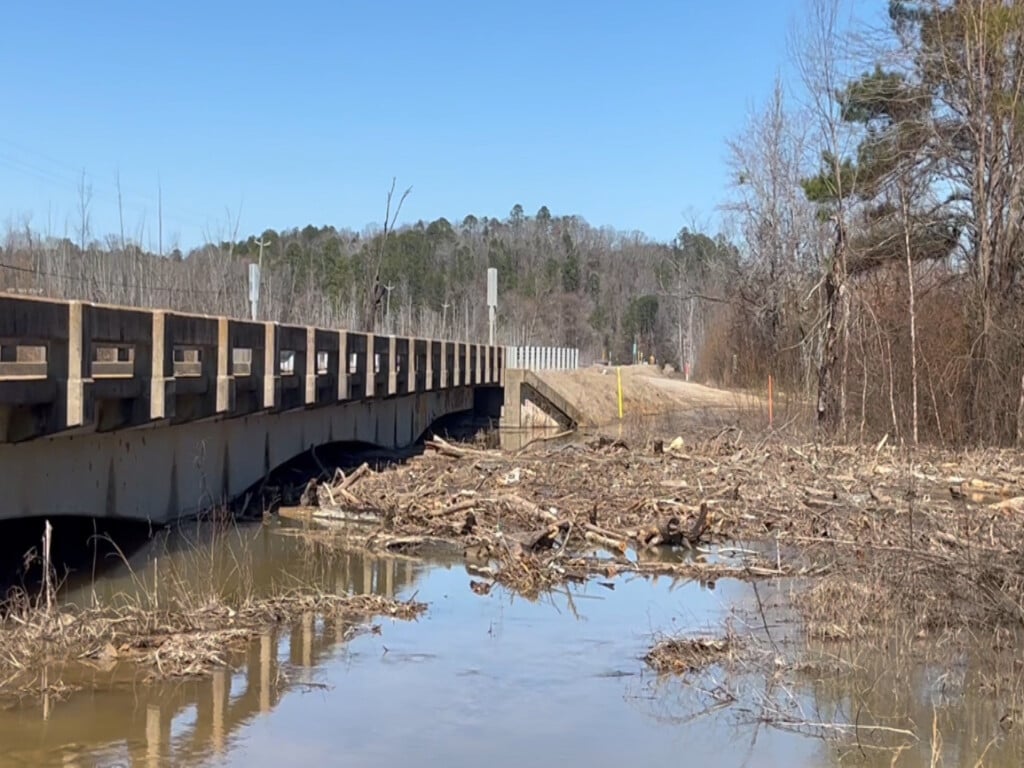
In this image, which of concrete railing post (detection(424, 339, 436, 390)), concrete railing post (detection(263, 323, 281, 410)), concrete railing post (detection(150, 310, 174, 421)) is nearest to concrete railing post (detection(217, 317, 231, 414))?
concrete railing post (detection(263, 323, 281, 410))

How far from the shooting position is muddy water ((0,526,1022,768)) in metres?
6.95

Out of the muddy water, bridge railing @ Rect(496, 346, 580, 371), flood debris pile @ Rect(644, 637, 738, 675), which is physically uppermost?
bridge railing @ Rect(496, 346, 580, 371)

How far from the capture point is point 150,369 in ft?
41.5

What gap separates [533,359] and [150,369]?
3610cm

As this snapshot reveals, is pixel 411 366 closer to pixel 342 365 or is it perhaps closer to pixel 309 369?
pixel 342 365

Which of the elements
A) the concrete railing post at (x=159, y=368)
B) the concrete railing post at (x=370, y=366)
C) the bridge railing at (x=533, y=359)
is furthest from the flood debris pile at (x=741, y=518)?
the bridge railing at (x=533, y=359)

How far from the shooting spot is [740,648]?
29.8 ft

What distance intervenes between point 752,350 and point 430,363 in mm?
16421

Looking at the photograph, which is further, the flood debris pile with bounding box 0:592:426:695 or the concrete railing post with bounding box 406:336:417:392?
the concrete railing post with bounding box 406:336:417:392

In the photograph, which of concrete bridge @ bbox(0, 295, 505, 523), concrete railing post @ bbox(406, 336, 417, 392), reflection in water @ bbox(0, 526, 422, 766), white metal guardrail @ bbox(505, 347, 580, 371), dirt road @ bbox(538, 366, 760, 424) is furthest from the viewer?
white metal guardrail @ bbox(505, 347, 580, 371)

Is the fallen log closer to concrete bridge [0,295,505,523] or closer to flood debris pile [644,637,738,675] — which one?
concrete bridge [0,295,505,523]

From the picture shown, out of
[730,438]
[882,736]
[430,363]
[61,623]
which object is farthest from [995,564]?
[430,363]

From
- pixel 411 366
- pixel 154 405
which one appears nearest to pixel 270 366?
pixel 154 405

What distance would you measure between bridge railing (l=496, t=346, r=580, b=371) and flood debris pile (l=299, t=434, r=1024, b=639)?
22.4 metres
